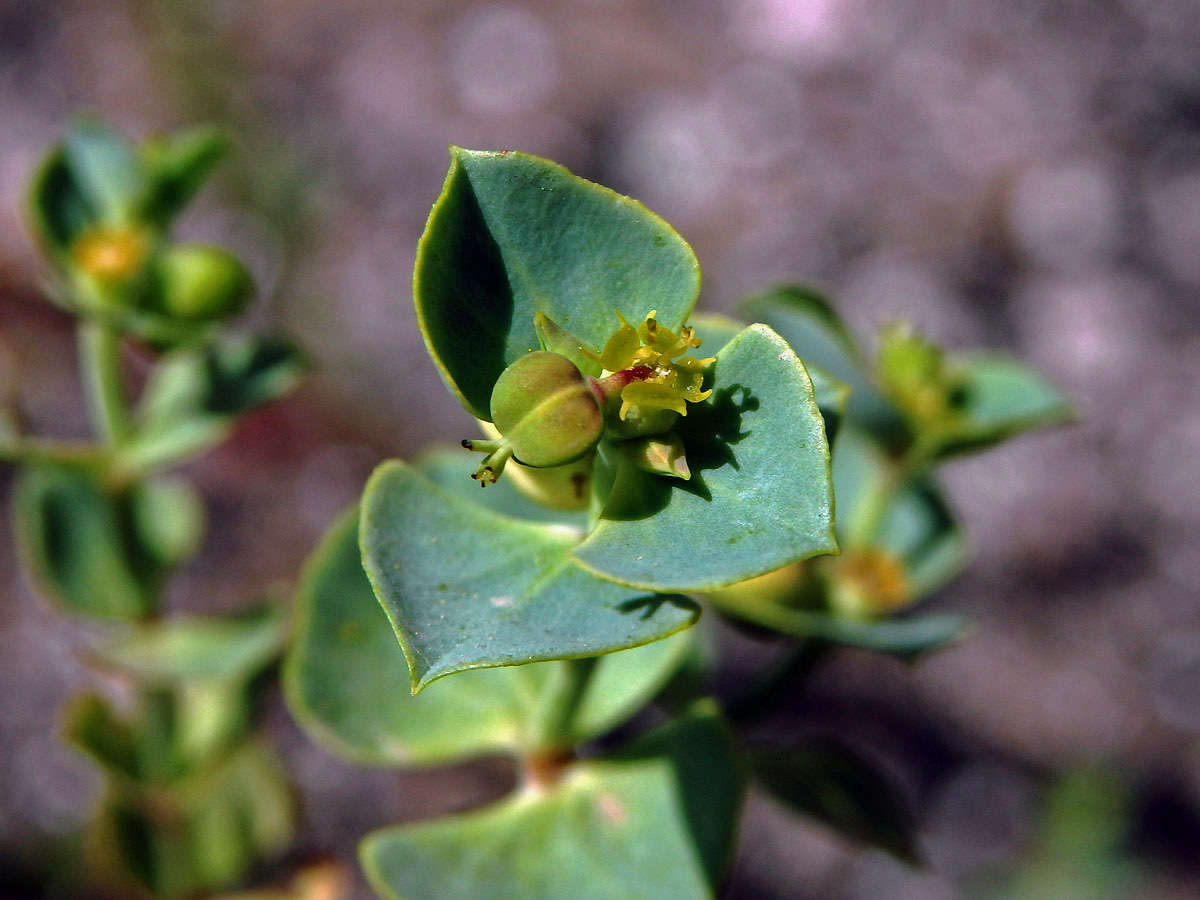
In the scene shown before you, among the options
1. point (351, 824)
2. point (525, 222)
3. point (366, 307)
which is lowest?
point (351, 824)

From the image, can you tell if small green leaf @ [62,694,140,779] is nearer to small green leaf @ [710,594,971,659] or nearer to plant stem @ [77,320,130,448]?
plant stem @ [77,320,130,448]

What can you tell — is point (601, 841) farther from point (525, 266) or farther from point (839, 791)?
point (525, 266)

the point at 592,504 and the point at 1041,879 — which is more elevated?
the point at 592,504

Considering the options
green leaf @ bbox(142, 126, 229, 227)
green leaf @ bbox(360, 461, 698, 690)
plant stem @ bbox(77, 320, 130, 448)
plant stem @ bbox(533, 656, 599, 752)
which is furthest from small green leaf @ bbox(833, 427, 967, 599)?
plant stem @ bbox(77, 320, 130, 448)

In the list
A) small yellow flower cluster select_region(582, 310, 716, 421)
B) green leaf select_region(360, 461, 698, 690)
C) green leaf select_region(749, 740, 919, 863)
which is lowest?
green leaf select_region(749, 740, 919, 863)

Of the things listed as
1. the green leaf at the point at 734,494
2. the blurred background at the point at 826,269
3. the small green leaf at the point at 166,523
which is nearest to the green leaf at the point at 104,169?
the small green leaf at the point at 166,523

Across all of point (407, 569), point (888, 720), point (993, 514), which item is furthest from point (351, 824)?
point (407, 569)

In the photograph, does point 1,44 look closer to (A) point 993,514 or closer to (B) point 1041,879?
(A) point 993,514

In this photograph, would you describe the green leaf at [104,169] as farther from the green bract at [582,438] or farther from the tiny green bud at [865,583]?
the tiny green bud at [865,583]
